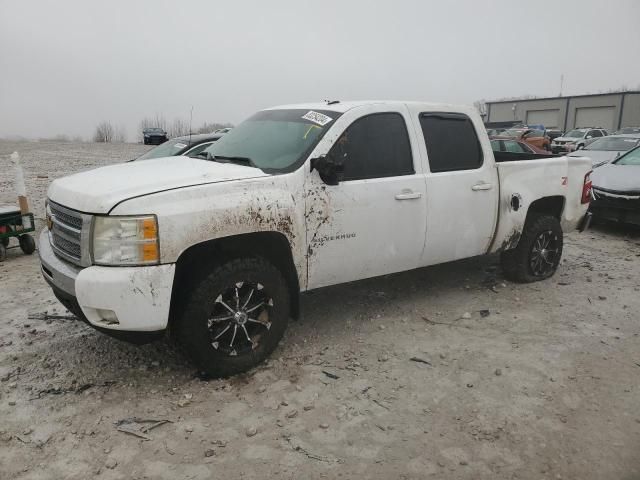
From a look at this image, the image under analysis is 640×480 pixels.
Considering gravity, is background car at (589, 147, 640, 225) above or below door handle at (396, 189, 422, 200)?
below

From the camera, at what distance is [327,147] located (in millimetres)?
3896

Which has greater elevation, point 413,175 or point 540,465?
point 413,175

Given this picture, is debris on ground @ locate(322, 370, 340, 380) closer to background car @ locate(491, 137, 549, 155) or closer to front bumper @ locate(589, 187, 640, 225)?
front bumper @ locate(589, 187, 640, 225)

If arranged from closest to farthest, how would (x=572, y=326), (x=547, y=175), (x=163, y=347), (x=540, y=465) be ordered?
1. (x=540, y=465)
2. (x=163, y=347)
3. (x=572, y=326)
4. (x=547, y=175)

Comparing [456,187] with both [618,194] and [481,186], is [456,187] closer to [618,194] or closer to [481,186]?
[481,186]

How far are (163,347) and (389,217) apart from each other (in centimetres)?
206

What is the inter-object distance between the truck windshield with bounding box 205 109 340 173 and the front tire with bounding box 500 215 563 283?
2.71m

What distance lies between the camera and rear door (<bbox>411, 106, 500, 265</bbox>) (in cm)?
450

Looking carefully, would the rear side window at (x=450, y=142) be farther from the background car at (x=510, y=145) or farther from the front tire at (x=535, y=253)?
the background car at (x=510, y=145)

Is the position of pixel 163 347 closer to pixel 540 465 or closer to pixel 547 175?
pixel 540 465

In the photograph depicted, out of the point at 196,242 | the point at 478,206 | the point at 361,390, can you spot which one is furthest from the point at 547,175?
the point at 196,242

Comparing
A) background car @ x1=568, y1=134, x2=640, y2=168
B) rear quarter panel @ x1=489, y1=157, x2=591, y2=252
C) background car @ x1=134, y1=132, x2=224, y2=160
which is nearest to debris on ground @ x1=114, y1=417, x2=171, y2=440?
rear quarter panel @ x1=489, y1=157, x2=591, y2=252

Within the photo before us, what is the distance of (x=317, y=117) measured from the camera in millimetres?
4152

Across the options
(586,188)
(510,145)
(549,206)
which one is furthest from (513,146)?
(549,206)
